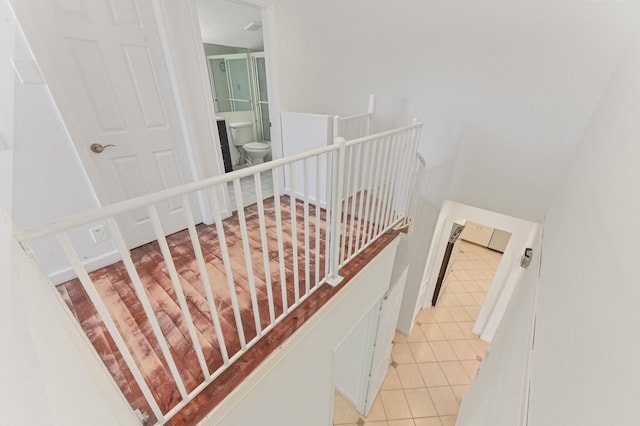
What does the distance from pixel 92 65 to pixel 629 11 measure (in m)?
3.68

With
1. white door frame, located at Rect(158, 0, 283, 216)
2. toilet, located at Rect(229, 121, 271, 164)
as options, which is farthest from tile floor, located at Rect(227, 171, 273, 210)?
toilet, located at Rect(229, 121, 271, 164)

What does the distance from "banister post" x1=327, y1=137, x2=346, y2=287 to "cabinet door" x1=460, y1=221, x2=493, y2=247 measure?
501cm

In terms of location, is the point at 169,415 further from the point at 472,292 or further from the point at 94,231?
the point at 472,292

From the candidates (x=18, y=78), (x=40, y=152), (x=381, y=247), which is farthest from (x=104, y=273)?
(x=381, y=247)

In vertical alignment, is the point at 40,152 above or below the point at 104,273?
above

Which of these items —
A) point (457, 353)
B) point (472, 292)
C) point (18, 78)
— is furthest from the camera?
point (472, 292)

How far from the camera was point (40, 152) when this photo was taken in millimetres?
1496

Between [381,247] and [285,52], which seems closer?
[381,247]

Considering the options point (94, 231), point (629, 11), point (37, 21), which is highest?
point (629, 11)

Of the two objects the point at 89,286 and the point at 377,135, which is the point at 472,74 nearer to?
the point at 377,135

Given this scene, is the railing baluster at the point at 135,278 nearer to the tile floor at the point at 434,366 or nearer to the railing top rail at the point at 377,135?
the railing top rail at the point at 377,135

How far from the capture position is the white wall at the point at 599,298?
0.57m

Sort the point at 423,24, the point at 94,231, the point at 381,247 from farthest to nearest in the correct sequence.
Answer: the point at 423,24
the point at 381,247
the point at 94,231

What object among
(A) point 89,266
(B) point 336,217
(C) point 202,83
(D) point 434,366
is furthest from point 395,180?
(D) point 434,366
